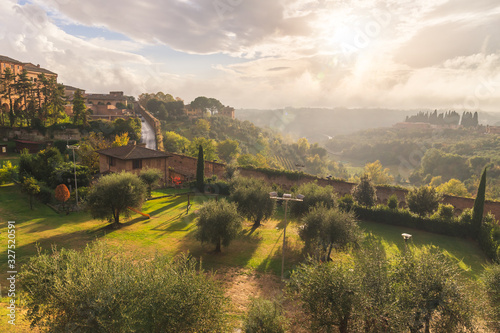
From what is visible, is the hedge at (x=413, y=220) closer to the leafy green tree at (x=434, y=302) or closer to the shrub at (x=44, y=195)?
the leafy green tree at (x=434, y=302)

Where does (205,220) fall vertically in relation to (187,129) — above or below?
below

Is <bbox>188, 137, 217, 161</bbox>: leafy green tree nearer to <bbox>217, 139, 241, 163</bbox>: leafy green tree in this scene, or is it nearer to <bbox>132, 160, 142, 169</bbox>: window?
<bbox>217, 139, 241, 163</bbox>: leafy green tree

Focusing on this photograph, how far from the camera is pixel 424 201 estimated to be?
3372cm

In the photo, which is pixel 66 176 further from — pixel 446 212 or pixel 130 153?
pixel 446 212

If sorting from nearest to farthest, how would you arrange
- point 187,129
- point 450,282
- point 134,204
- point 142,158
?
point 450,282, point 134,204, point 142,158, point 187,129

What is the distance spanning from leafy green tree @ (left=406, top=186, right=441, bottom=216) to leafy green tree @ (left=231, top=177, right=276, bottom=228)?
18480mm

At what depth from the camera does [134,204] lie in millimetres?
26453

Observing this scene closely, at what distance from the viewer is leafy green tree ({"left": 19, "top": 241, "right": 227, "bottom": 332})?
9.63 m

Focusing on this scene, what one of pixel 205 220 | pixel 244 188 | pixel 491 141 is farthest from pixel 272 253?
pixel 491 141

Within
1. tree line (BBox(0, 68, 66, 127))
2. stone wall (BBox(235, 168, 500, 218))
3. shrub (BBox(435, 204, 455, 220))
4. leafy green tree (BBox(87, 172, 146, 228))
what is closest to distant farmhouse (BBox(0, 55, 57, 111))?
tree line (BBox(0, 68, 66, 127))

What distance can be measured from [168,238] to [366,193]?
26.2 m

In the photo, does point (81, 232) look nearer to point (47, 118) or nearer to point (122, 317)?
point (122, 317)

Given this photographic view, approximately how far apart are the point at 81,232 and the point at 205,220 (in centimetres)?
1152

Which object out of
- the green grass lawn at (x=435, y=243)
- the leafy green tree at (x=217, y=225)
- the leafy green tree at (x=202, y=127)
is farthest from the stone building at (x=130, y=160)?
the leafy green tree at (x=202, y=127)
